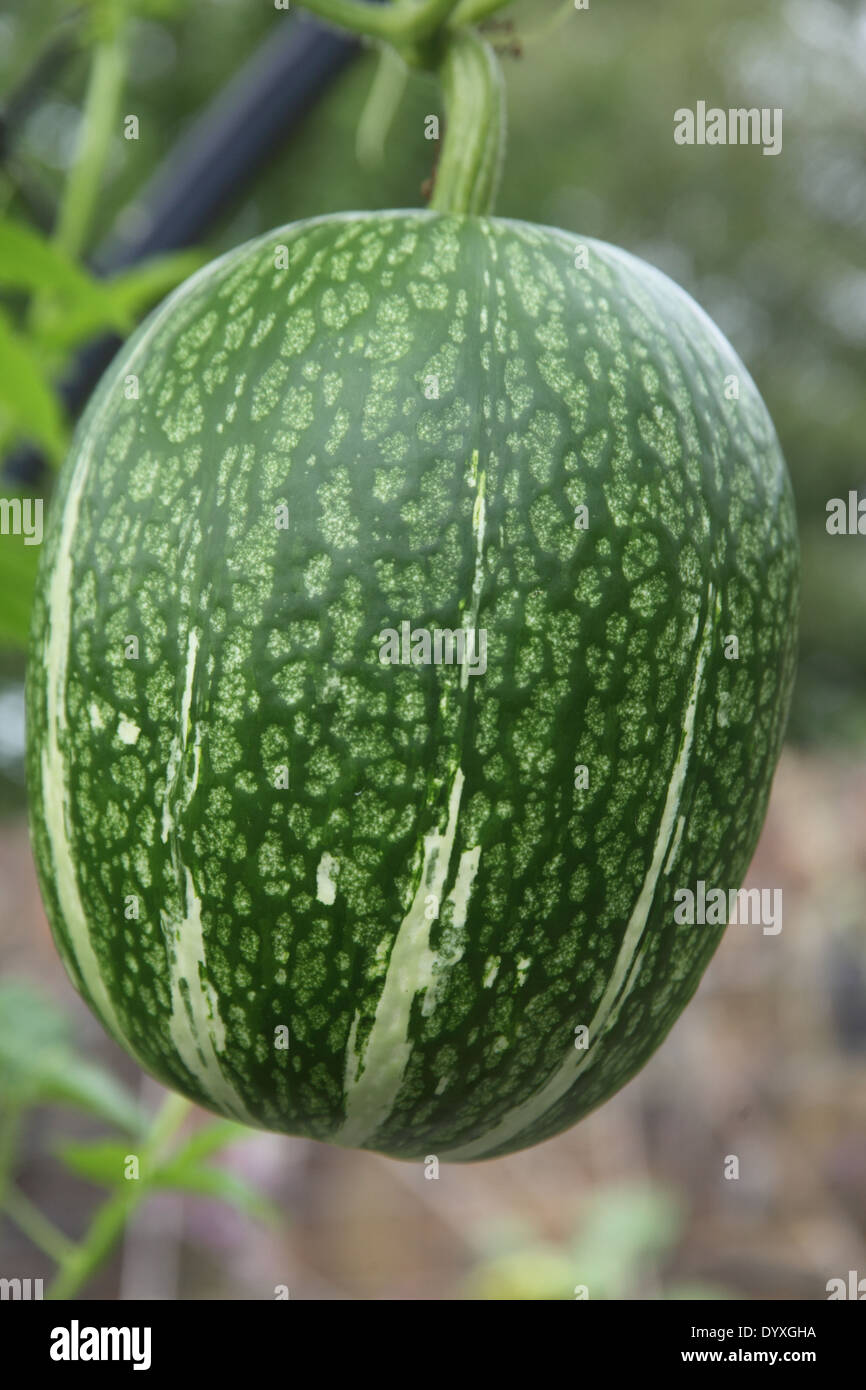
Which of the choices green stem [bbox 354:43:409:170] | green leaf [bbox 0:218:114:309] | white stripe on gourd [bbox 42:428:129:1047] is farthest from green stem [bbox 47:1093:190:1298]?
green stem [bbox 354:43:409:170]

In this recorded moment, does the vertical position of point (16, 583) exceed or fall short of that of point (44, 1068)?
it exceeds it

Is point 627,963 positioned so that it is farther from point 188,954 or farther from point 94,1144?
point 94,1144

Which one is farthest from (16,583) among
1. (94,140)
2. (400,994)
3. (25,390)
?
(94,140)

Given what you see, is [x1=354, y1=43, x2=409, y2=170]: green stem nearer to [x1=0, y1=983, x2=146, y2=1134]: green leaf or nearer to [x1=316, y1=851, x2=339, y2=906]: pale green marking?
[x1=316, y1=851, x2=339, y2=906]: pale green marking

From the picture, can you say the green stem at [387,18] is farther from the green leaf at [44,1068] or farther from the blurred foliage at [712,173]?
the blurred foliage at [712,173]

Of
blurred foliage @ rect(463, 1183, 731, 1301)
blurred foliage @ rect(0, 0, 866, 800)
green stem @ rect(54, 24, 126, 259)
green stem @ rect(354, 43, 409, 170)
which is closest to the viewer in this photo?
green stem @ rect(354, 43, 409, 170)

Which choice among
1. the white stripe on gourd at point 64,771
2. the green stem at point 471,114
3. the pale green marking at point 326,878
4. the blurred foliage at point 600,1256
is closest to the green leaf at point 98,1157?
the white stripe on gourd at point 64,771
